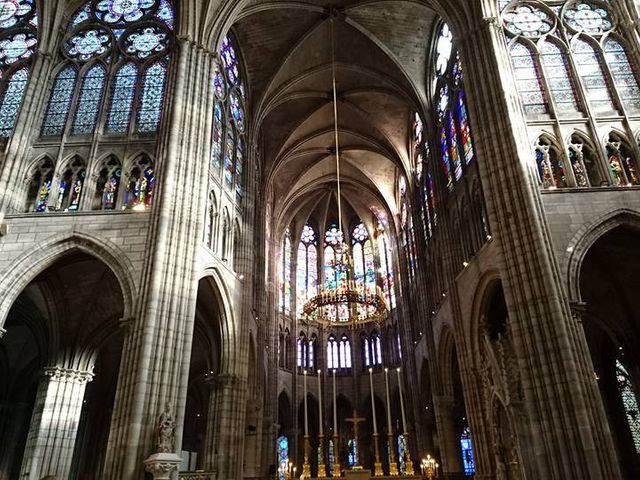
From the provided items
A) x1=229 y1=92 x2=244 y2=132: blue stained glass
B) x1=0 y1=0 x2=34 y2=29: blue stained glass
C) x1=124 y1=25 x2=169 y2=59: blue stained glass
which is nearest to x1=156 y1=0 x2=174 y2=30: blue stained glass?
x1=124 y1=25 x2=169 y2=59: blue stained glass

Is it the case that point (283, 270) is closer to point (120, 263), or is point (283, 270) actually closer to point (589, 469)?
point (120, 263)

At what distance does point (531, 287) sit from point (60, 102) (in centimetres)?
1716

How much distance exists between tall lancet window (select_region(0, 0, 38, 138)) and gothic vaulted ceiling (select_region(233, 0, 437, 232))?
8427mm

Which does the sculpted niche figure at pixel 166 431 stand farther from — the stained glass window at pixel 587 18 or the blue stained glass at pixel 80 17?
the stained glass window at pixel 587 18

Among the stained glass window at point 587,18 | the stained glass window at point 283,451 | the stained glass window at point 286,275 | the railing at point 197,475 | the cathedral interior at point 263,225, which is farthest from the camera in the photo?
Answer: the stained glass window at point 286,275

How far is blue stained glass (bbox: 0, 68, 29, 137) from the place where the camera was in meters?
17.0

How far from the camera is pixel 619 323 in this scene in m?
18.5

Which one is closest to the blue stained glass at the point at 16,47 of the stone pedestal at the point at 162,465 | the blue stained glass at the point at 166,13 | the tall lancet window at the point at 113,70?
the tall lancet window at the point at 113,70

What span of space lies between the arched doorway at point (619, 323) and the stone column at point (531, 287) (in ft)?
14.5

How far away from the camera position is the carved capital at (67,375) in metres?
18.1

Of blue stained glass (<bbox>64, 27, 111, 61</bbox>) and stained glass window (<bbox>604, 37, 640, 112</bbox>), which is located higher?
blue stained glass (<bbox>64, 27, 111, 61</bbox>)

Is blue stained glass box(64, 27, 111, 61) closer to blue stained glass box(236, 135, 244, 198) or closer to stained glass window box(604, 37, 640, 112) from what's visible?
blue stained glass box(236, 135, 244, 198)

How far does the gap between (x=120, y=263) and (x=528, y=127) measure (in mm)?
13679

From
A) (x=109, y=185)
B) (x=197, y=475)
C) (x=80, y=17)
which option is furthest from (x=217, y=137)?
(x=197, y=475)
